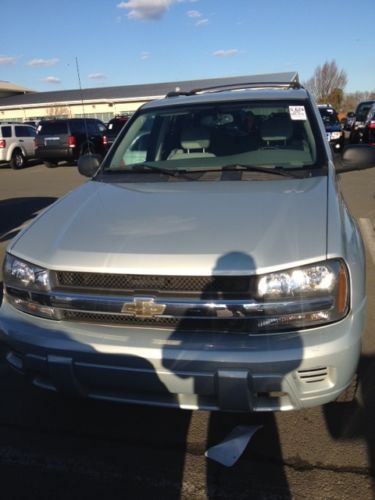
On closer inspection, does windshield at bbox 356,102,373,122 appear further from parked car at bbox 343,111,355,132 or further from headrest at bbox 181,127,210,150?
headrest at bbox 181,127,210,150

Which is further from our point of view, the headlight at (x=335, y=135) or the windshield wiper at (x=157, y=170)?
the headlight at (x=335, y=135)

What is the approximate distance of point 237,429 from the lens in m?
2.84

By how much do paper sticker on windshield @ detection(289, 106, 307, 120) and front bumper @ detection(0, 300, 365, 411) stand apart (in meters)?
1.99

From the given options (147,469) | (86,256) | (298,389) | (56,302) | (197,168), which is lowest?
(147,469)

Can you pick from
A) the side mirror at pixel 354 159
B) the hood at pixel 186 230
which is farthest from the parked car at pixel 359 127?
the hood at pixel 186 230

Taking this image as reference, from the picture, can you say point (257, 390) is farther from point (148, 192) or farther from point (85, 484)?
point (148, 192)

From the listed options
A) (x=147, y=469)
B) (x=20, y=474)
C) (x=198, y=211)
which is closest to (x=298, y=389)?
A: (x=147, y=469)

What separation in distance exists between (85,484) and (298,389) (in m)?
1.16

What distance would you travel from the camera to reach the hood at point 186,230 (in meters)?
2.35

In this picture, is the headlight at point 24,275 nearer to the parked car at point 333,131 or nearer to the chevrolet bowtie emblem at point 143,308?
the chevrolet bowtie emblem at point 143,308

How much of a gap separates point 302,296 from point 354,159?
2.06m

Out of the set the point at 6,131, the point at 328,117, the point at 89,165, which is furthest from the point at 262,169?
the point at 6,131

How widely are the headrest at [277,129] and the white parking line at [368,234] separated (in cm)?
257

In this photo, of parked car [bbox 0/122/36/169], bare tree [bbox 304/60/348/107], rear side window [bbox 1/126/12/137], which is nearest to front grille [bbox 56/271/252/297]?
parked car [bbox 0/122/36/169]
